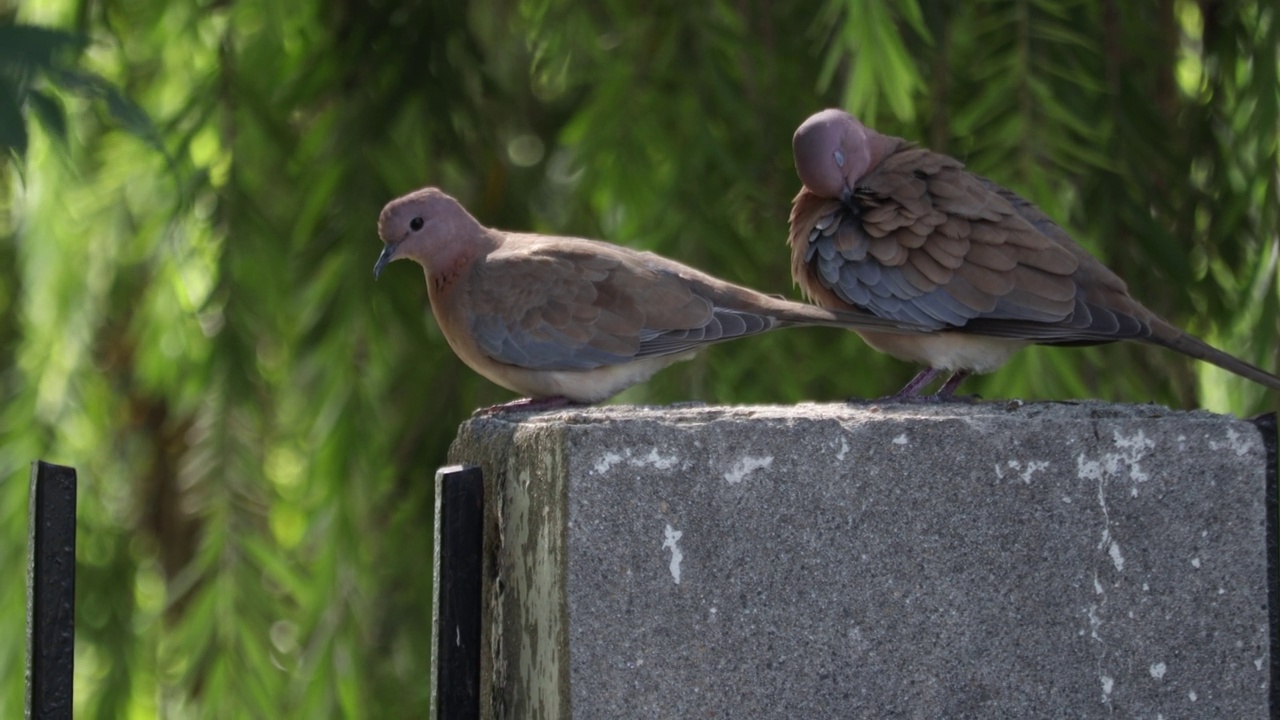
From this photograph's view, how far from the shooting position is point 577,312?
2.51 meters

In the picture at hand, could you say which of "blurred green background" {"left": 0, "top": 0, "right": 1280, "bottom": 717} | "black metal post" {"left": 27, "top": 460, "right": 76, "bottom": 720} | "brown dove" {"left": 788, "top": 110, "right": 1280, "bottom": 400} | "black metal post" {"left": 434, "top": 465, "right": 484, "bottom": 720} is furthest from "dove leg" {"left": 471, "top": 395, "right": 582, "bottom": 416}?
"black metal post" {"left": 27, "top": 460, "right": 76, "bottom": 720}

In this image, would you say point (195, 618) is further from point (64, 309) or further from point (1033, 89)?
point (1033, 89)

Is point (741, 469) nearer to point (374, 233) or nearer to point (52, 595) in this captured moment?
point (52, 595)

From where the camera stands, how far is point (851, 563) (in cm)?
165

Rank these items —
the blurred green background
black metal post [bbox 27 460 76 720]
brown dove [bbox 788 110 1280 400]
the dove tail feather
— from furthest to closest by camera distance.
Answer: the blurred green background
brown dove [bbox 788 110 1280 400]
the dove tail feather
black metal post [bbox 27 460 76 720]

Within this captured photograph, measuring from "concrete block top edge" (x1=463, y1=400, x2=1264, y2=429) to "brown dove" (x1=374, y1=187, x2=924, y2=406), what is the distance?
540 millimetres

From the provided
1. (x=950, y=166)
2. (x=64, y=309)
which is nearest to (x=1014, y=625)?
(x=950, y=166)

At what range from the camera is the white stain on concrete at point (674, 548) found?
1.61 metres

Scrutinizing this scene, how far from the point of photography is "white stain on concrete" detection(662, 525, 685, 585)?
161 cm

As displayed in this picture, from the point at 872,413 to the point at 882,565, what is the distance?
19 cm

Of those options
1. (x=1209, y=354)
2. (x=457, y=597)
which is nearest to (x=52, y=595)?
(x=457, y=597)

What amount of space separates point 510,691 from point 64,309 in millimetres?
1783

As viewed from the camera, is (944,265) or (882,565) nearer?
(882,565)

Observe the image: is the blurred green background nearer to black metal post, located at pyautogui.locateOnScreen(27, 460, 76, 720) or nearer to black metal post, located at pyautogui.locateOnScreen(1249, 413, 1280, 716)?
black metal post, located at pyautogui.locateOnScreen(1249, 413, 1280, 716)
